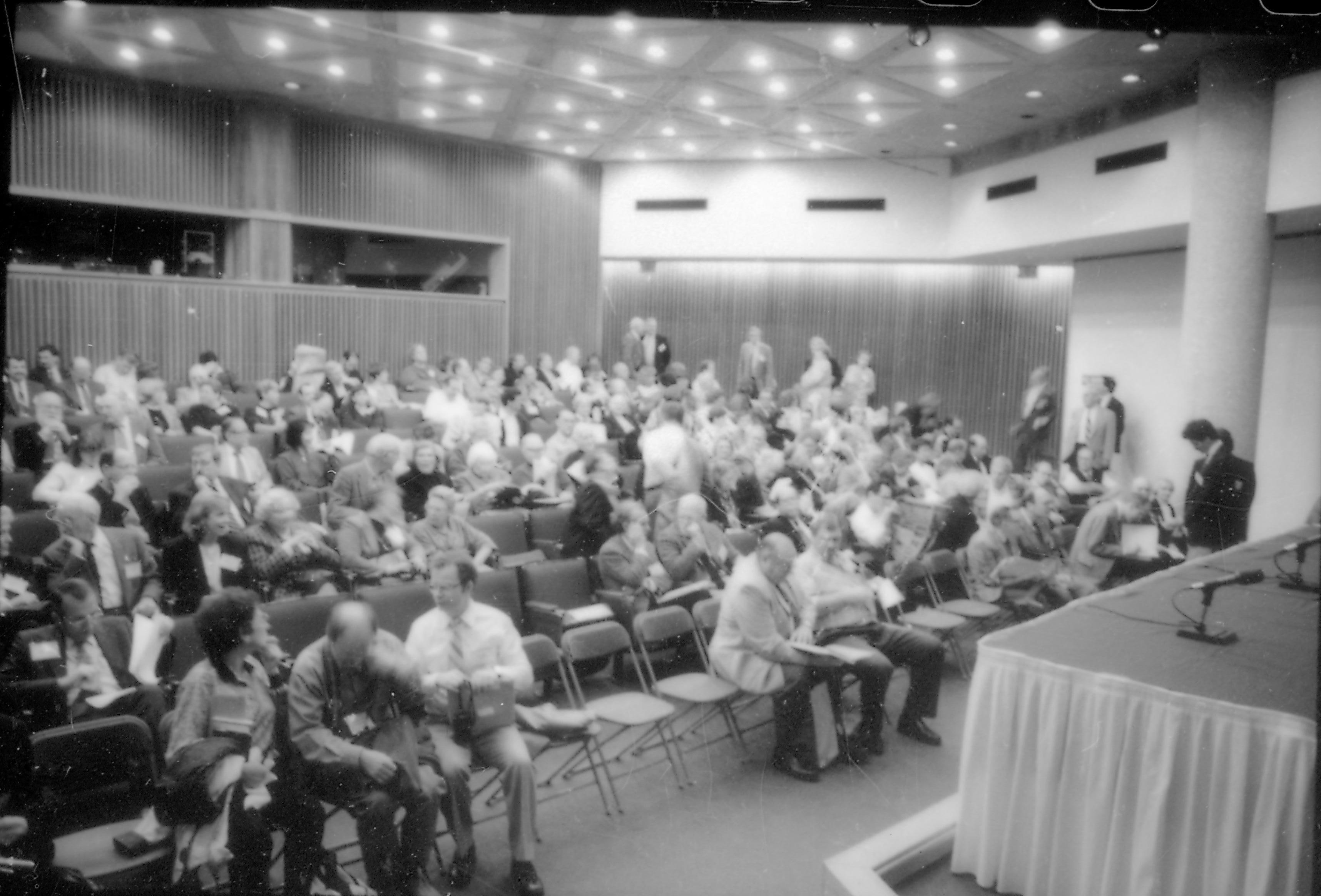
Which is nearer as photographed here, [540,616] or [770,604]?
[770,604]

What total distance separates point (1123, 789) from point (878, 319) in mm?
12007

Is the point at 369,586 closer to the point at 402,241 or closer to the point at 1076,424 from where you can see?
the point at 1076,424

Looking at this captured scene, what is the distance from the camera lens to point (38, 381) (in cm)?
775

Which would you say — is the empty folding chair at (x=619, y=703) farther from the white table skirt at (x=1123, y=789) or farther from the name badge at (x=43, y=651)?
the name badge at (x=43, y=651)

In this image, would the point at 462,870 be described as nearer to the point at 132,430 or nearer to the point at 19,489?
the point at 19,489

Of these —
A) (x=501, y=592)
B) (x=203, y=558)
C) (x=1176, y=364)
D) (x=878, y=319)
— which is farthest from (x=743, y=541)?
(x=878, y=319)

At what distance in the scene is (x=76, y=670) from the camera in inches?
132

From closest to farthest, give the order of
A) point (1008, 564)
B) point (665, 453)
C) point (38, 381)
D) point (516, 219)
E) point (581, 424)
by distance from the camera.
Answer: point (1008, 564), point (665, 453), point (38, 381), point (581, 424), point (516, 219)

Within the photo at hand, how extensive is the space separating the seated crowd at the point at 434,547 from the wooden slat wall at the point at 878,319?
12.7 ft

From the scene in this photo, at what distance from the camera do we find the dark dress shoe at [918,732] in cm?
472

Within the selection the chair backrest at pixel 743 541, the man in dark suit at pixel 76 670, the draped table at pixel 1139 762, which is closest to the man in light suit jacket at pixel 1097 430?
the chair backrest at pixel 743 541

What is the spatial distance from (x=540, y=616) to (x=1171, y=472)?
25.2 ft

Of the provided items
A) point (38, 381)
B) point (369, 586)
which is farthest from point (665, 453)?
point (38, 381)

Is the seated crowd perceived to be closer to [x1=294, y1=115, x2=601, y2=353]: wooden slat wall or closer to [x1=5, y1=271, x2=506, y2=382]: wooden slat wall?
[x1=5, y1=271, x2=506, y2=382]: wooden slat wall
